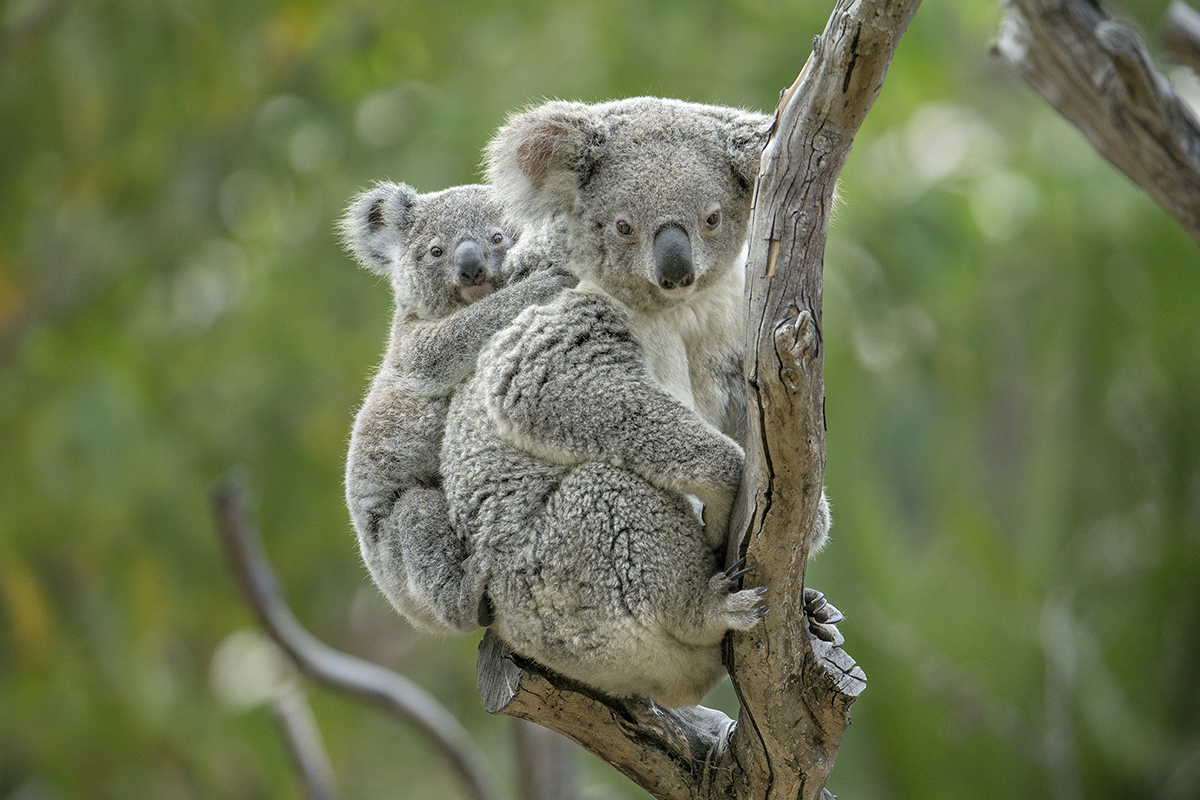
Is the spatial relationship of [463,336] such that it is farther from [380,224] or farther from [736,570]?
[736,570]

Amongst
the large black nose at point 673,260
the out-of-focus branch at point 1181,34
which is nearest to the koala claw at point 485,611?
the large black nose at point 673,260

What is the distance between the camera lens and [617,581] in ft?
7.98

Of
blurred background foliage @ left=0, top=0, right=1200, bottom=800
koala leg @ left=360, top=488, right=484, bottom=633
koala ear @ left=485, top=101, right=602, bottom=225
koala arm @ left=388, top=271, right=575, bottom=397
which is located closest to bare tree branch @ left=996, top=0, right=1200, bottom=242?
blurred background foliage @ left=0, top=0, right=1200, bottom=800

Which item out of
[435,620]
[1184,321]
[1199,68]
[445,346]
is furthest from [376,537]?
[1184,321]

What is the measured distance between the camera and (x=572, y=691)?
2689 mm

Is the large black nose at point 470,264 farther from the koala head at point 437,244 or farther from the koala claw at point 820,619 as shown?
the koala claw at point 820,619

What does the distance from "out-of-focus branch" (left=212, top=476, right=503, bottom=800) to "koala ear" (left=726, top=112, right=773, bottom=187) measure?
8.72 feet

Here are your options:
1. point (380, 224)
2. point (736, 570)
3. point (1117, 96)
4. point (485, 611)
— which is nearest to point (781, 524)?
point (736, 570)

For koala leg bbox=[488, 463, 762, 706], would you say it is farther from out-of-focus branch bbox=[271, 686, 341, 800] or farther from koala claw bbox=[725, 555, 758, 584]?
out-of-focus branch bbox=[271, 686, 341, 800]

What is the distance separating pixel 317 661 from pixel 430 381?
229 cm

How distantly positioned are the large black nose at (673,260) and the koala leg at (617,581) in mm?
427

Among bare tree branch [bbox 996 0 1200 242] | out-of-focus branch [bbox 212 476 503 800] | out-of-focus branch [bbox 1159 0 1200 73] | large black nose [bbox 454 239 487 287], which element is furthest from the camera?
out-of-focus branch [bbox 212 476 503 800]

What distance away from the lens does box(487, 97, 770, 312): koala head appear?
250 centimetres

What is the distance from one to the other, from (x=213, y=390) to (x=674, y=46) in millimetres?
3059
